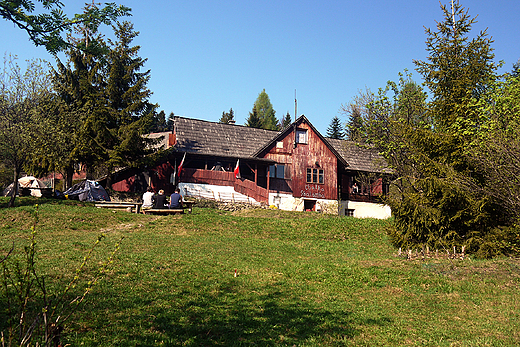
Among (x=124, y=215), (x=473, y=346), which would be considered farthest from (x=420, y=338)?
(x=124, y=215)

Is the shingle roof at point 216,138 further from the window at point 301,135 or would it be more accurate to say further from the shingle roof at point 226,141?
the window at point 301,135

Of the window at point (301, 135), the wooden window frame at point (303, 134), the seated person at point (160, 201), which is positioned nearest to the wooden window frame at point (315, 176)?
the wooden window frame at point (303, 134)

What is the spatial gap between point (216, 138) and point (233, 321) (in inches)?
1305

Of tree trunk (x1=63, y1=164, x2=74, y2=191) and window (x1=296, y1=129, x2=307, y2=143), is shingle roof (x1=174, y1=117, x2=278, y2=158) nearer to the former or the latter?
window (x1=296, y1=129, x2=307, y2=143)

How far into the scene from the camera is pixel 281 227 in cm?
2372

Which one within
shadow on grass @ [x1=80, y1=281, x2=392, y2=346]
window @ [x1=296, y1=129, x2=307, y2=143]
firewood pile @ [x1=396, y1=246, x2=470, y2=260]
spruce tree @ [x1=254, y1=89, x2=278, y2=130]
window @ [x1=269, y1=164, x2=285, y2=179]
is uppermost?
spruce tree @ [x1=254, y1=89, x2=278, y2=130]

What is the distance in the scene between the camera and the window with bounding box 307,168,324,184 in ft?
137

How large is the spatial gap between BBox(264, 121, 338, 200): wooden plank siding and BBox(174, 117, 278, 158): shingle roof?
8.46 feet

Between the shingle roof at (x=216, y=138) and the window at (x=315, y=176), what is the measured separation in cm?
540

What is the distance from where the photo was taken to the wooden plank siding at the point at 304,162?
4094 cm

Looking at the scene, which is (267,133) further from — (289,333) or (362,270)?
(289,333)

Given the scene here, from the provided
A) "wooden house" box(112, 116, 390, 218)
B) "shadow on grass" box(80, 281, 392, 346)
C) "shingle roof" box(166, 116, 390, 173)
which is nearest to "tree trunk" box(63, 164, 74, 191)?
"wooden house" box(112, 116, 390, 218)

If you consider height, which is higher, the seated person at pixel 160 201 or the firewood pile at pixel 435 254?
the seated person at pixel 160 201

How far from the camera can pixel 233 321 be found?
28.7 ft
